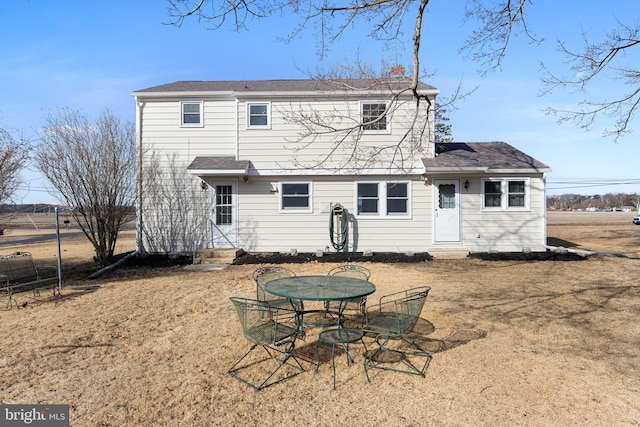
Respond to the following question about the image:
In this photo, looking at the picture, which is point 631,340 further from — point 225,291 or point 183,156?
point 183,156

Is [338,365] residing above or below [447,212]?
below

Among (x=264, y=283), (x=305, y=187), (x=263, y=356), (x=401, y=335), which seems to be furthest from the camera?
(x=305, y=187)

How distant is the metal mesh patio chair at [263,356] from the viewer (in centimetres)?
376

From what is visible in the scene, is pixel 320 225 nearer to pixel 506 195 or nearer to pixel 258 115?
pixel 258 115

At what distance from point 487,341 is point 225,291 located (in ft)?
16.3

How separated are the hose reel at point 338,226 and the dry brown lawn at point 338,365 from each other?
14.8ft

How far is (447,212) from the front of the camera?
1205 centimetres

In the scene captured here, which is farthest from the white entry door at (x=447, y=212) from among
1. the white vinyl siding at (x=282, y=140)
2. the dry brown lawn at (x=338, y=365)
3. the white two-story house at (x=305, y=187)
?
the dry brown lawn at (x=338, y=365)

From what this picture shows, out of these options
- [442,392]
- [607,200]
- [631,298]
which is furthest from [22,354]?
[607,200]

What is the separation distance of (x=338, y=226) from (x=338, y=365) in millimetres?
8155

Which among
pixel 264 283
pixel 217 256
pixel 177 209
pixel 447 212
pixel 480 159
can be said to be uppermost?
pixel 480 159

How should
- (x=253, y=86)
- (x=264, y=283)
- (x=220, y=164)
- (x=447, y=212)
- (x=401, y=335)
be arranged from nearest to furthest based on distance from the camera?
(x=401, y=335) → (x=264, y=283) → (x=220, y=164) → (x=447, y=212) → (x=253, y=86)

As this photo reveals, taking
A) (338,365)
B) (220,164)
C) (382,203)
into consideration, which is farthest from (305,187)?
(338,365)

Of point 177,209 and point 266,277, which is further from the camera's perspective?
point 177,209
